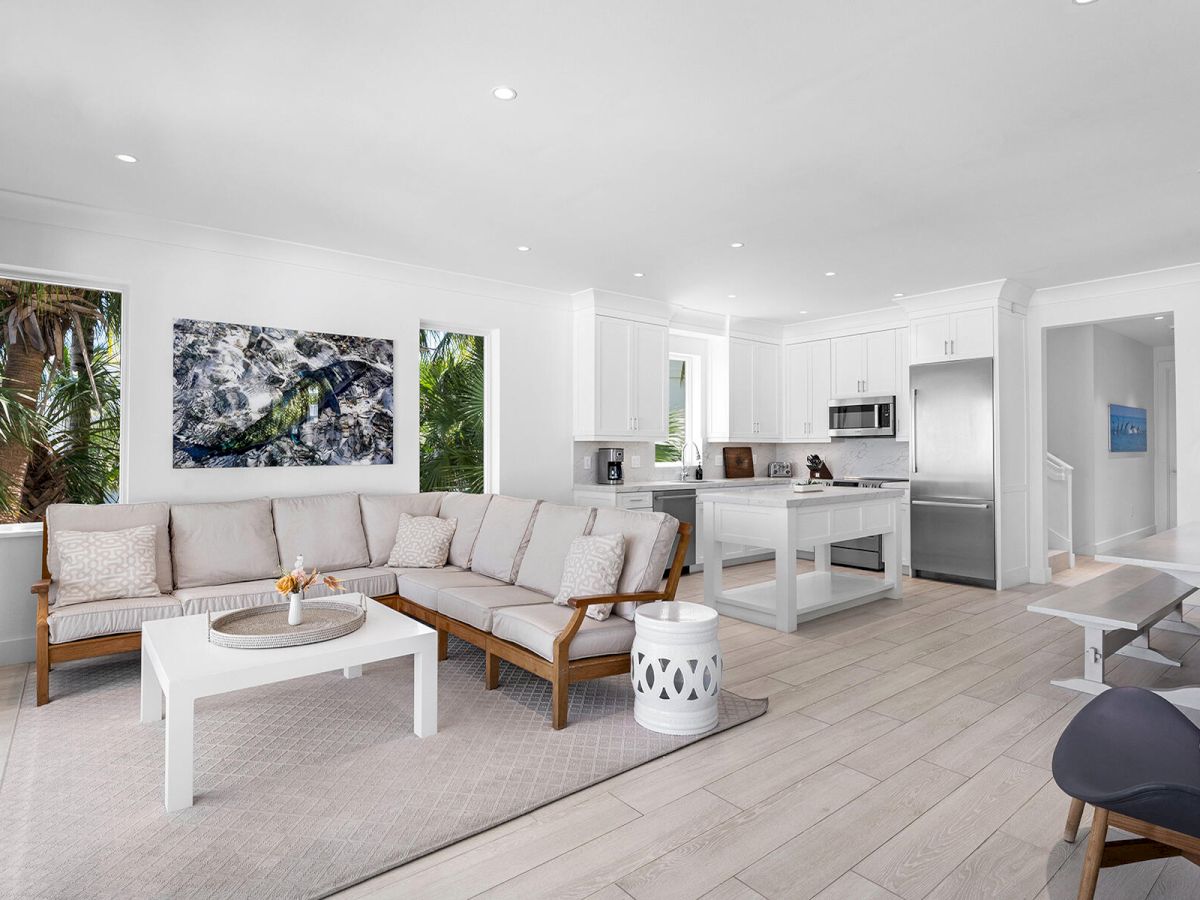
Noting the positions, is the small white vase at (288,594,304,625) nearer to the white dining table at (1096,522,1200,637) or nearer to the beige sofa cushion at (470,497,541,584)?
the beige sofa cushion at (470,497,541,584)

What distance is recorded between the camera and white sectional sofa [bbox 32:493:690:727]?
10.5 feet

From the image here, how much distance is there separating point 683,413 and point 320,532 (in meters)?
4.20

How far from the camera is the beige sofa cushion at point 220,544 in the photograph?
3967 millimetres

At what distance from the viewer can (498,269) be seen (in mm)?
5297

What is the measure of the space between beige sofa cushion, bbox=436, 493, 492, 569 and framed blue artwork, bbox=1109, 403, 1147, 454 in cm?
725

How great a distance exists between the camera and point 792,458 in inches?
315

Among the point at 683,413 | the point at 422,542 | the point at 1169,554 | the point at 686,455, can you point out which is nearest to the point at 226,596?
the point at 422,542

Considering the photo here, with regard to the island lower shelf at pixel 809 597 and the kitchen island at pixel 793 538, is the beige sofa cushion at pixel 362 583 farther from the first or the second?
the island lower shelf at pixel 809 597

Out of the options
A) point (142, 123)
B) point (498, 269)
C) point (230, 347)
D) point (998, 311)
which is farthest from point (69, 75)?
point (998, 311)

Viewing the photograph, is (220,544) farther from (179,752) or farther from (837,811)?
(837,811)

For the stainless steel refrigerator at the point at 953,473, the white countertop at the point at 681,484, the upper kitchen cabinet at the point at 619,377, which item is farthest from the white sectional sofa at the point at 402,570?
the stainless steel refrigerator at the point at 953,473

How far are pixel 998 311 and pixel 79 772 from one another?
6658 millimetres

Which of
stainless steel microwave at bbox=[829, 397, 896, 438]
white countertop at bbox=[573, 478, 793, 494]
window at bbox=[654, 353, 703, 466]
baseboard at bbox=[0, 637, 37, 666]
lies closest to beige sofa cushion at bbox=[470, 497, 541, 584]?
white countertop at bbox=[573, 478, 793, 494]

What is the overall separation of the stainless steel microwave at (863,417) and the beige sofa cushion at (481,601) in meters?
4.45
